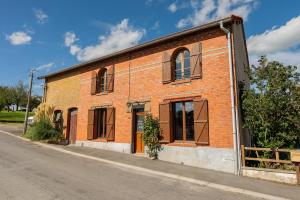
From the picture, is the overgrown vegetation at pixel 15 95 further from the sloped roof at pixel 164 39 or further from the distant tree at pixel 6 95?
the sloped roof at pixel 164 39

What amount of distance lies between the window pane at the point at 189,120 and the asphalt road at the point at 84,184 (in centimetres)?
297

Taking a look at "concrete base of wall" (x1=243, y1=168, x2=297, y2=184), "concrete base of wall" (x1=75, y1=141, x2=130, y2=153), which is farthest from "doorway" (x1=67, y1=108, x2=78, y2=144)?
"concrete base of wall" (x1=243, y1=168, x2=297, y2=184)

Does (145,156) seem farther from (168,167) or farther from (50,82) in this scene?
(50,82)

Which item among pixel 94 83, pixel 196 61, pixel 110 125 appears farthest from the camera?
pixel 94 83

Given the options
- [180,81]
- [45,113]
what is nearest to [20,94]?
[45,113]

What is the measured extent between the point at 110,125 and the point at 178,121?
4019mm

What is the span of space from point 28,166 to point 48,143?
6.76 m

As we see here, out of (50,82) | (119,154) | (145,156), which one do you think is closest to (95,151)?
(119,154)

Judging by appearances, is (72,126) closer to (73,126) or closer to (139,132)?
(73,126)

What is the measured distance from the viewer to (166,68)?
37.1ft

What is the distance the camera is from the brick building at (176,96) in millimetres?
9492

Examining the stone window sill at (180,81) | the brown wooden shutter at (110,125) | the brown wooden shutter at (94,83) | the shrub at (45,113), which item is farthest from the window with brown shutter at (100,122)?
the stone window sill at (180,81)

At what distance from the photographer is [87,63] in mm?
15125

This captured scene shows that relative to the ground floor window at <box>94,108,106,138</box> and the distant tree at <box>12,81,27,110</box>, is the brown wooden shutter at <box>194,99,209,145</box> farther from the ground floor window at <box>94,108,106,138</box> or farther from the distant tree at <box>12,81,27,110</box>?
the distant tree at <box>12,81,27,110</box>
